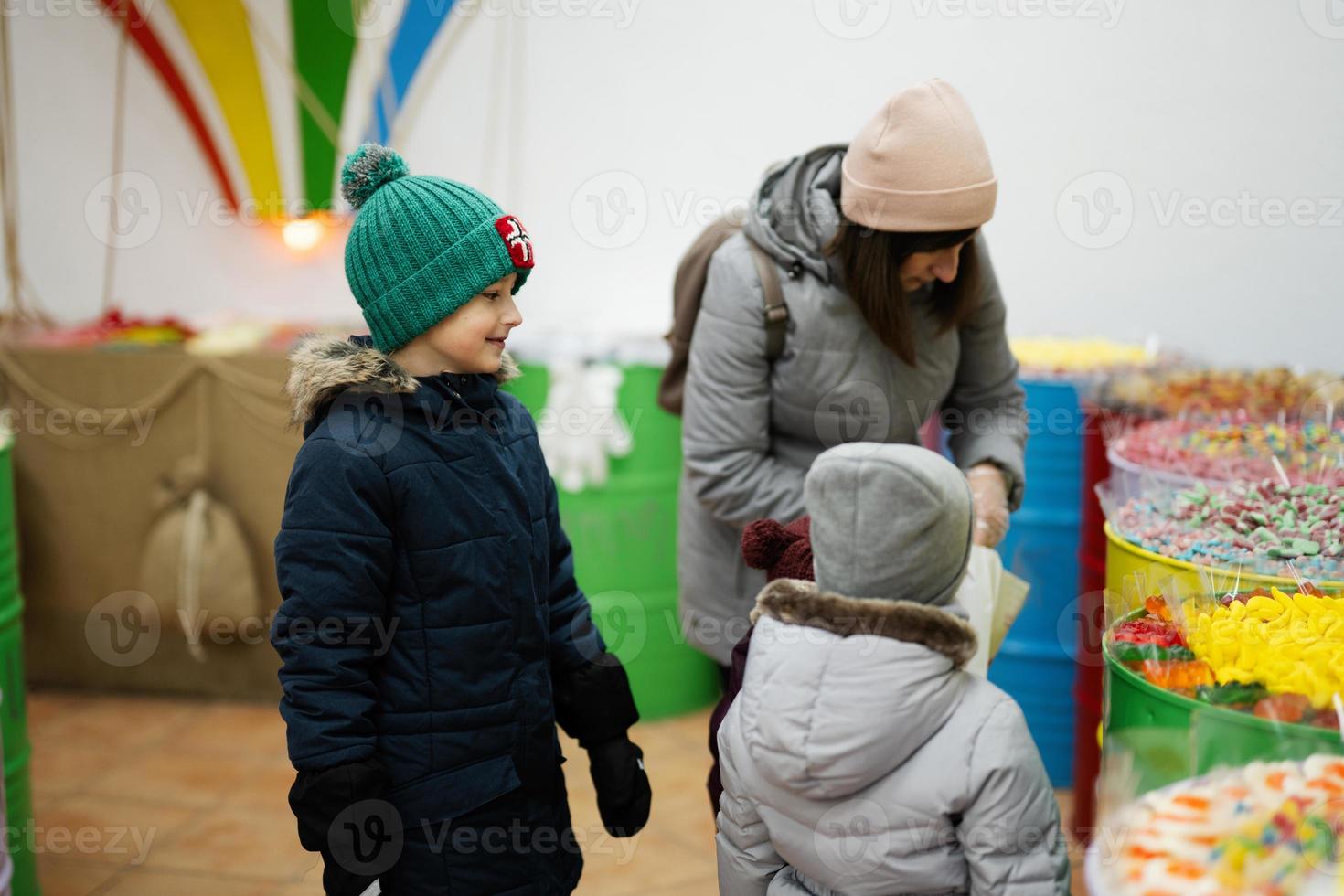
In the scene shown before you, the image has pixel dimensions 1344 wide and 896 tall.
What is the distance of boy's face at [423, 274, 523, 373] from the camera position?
157 centimetres

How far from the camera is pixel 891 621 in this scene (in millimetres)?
1245

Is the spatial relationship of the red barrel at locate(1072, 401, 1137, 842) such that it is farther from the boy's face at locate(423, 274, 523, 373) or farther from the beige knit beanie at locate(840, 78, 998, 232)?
the boy's face at locate(423, 274, 523, 373)

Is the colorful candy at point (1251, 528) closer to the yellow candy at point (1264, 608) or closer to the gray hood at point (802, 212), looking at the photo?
the yellow candy at point (1264, 608)

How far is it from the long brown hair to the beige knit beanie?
0.13ft

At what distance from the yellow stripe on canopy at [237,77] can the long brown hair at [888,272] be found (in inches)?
129

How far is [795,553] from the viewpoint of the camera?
1.57 metres

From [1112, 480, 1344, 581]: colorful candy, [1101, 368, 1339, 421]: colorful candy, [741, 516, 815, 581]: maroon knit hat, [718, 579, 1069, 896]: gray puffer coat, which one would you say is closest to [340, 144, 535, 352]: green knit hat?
[741, 516, 815, 581]: maroon knit hat

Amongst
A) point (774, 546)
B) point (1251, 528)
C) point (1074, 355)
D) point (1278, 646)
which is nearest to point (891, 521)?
point (774, 546)

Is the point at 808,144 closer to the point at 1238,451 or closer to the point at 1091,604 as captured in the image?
the point at 1091,604

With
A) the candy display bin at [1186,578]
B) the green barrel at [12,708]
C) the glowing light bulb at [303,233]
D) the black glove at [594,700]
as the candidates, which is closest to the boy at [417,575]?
the black glove at [594,700]

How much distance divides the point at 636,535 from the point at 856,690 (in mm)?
2395

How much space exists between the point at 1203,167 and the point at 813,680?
307 cm

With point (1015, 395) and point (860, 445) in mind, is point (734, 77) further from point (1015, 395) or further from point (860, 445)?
point (860, 445)

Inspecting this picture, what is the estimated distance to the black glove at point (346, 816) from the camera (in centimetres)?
143
